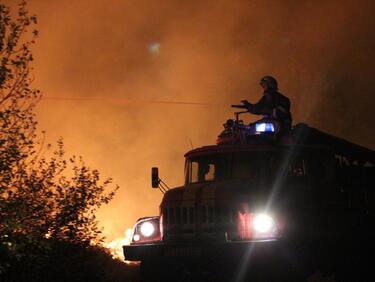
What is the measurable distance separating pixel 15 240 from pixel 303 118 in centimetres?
2107

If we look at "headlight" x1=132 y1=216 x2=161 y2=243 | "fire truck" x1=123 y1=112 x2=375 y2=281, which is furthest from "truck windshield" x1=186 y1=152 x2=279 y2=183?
"headlight" x1=132 y1=216 x2=161 y2=243

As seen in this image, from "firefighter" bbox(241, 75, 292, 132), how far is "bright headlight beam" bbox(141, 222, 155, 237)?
2.99 m

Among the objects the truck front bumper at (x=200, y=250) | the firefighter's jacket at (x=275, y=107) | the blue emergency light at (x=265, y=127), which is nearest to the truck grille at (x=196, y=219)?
the truck front bumper at (x=200, y=250)

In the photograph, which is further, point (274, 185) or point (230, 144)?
point (230, 144)

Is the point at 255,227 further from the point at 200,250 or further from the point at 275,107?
the point at 275,107

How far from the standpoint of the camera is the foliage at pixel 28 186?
27.4 feet

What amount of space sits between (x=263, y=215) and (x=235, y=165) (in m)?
1.30

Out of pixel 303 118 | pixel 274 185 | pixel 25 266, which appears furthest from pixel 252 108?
pixel 303 118

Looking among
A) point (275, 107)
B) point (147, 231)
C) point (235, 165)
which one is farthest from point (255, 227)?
point (275, 107)

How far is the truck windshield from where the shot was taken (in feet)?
33.6

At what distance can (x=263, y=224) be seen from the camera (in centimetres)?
937

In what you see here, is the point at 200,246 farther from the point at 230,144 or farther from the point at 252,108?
the point at 252,108

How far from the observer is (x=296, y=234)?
9.68 meters

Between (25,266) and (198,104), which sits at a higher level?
(198,104)
